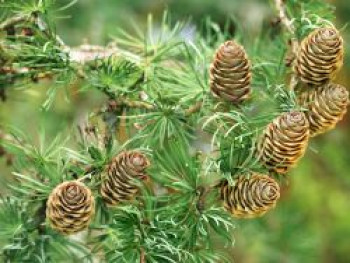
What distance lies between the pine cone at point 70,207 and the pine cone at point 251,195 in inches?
4.2

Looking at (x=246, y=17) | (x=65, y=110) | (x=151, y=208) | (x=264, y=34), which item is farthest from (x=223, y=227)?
(x=246, y=17)

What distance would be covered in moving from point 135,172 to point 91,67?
130mm

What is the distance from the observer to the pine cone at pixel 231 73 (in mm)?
740

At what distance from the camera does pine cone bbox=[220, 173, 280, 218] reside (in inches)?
28.2

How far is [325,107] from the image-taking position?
748 millimetres

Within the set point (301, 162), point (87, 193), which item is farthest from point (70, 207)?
point (301, 162)

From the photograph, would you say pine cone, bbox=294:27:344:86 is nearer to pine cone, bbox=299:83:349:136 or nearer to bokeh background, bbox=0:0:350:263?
pine cone, bbox=299:83:349:136

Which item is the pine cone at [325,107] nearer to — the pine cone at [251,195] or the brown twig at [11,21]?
the pine cone at [251,195]

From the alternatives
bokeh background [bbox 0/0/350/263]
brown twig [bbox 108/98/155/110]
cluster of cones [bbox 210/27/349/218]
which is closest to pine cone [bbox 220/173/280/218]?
cluster of cones [bbox 210/27/349/218]

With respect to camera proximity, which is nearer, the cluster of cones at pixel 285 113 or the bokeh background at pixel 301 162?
the cluster of cones at pixel 285 113

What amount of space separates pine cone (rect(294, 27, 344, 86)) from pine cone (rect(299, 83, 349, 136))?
12 mm

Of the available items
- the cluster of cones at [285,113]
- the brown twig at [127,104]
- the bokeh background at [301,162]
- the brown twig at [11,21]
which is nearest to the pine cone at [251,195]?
the cluster of cones at [285,113]

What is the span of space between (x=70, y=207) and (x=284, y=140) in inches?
6.7

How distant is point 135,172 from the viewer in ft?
2.38
